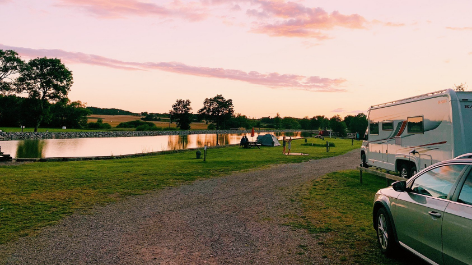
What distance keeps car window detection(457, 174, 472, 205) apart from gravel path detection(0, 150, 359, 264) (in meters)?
2.53

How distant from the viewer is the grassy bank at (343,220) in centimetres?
589

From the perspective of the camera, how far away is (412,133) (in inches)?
496

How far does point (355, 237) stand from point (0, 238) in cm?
764

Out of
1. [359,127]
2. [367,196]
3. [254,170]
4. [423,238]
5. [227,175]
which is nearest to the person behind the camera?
[423,238]

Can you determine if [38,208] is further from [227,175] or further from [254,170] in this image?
[254,170]

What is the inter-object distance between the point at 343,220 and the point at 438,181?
4.02m

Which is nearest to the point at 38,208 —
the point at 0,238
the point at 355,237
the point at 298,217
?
the point at 0,238

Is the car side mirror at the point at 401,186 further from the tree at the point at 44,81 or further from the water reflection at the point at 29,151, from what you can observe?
the tree at the point at 44,81

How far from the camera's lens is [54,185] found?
13.1 metres

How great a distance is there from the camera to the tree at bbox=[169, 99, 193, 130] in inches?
5827

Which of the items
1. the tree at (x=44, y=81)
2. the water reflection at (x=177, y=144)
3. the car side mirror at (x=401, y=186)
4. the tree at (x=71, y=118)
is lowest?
the water reflection at (x=177, y=144)

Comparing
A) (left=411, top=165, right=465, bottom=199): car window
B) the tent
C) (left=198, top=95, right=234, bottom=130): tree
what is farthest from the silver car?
(left=198, top=95, right=234, bottom=130): tree

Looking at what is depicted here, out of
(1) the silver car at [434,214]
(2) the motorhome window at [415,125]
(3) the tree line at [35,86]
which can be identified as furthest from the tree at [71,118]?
(1) the silver car at [434,214]

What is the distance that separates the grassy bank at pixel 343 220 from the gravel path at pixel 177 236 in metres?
0.42
